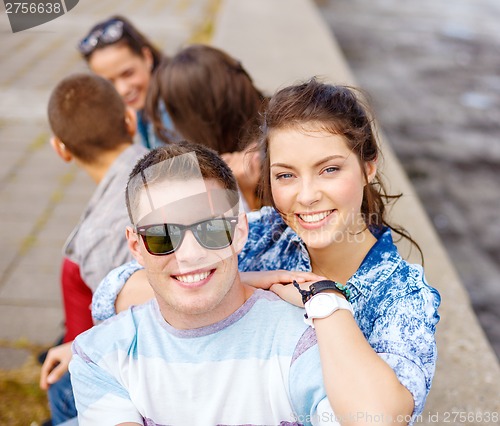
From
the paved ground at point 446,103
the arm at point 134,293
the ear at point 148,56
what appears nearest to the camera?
the arm at point 134,293

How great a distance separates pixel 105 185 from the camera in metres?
2.85

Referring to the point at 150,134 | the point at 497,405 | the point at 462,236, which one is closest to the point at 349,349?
the point at 497,405

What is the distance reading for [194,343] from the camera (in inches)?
71.1

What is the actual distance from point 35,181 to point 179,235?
395cm

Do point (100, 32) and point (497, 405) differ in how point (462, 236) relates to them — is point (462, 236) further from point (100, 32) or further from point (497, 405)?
point (100, 32)

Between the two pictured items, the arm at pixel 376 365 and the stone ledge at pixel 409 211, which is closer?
the arm at pixel 376 365

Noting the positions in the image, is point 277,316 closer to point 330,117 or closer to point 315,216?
point 315,216

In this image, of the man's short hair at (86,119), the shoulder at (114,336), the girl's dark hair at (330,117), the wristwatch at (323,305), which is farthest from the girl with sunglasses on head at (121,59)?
the wristwatch at (323,305)

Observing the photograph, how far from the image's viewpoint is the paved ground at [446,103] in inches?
209

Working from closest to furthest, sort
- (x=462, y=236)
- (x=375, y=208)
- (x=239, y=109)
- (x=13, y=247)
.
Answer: (x=375, y=208) < (x=239, y=109) < (x=13, y=247) < (x=462, y=236)

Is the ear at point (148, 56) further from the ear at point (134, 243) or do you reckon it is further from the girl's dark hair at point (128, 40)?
the ear at point (134, 243)

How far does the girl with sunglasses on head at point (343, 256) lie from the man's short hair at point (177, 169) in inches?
9.2

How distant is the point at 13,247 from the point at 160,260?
2.94 metres

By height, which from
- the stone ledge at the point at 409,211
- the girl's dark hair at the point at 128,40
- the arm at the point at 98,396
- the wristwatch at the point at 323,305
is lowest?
the stone ledge at the point at 409,211
